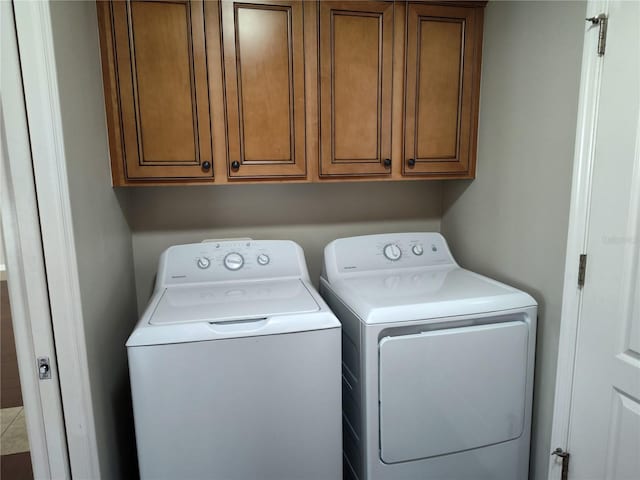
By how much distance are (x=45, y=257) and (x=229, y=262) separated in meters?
0.75

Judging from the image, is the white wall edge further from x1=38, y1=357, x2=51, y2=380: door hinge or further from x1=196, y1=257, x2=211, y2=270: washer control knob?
x1=196, y1=257, x2=211, y2=270: washer control knob

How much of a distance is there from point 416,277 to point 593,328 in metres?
0.66

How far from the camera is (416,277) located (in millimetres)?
→ 1703

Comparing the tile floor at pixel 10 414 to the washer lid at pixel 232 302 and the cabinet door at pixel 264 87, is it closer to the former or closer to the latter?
the washer lid at pixel 232 302

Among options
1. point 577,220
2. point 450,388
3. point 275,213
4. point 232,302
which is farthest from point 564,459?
point 275,213

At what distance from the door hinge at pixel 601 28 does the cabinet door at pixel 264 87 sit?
3.25 feet

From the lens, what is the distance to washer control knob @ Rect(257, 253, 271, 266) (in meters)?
1.73

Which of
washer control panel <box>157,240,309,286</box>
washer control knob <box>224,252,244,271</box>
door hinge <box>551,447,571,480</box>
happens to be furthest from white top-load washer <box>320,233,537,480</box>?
washer control knob <box>224,252,244,271</box>

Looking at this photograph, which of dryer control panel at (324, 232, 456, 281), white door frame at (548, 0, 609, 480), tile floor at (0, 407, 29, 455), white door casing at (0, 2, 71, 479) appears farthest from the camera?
dryer control panel at (324, 232, 456, 281)

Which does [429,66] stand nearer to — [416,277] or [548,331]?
[416,277]

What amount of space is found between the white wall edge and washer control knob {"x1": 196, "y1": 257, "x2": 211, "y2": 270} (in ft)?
1.98

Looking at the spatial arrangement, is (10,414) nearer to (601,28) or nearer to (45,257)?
(45,257)

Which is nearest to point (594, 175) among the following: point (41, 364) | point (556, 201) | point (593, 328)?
point (556, 201)

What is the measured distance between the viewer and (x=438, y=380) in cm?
133
